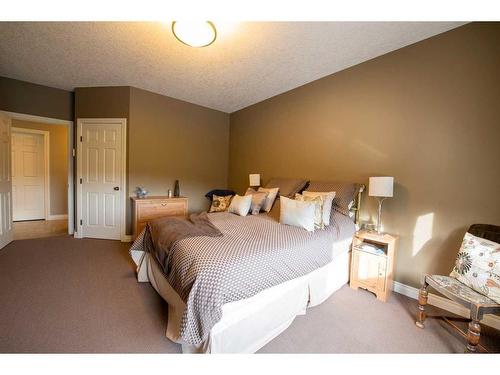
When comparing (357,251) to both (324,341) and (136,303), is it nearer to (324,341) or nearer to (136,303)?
(324,341)

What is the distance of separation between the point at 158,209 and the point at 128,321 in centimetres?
200

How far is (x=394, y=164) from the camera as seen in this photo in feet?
7.25

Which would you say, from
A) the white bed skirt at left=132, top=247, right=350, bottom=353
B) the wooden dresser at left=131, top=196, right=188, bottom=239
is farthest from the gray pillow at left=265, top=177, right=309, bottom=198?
the wooden dresser at left=131, top=196, right=188, bottom=239

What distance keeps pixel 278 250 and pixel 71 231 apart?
4.08m

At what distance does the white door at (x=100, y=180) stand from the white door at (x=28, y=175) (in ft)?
7.40

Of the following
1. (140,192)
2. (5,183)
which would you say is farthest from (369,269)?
(5,183)

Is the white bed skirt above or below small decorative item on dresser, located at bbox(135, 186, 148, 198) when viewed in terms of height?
below

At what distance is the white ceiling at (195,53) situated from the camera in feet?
6.24

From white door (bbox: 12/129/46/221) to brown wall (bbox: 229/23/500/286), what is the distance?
6.00 meters

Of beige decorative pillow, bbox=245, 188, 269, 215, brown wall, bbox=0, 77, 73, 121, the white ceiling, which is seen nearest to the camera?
the white ceiling

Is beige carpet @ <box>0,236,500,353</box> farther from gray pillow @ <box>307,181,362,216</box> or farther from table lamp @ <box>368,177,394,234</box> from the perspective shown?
table lamp @ <box>368,177,394,234</box>

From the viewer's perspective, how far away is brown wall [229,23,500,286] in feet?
5.66

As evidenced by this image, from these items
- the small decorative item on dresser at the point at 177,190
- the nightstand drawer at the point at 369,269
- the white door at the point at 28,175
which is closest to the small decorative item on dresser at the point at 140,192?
the small decorative item on dresser at the point at 177,190
